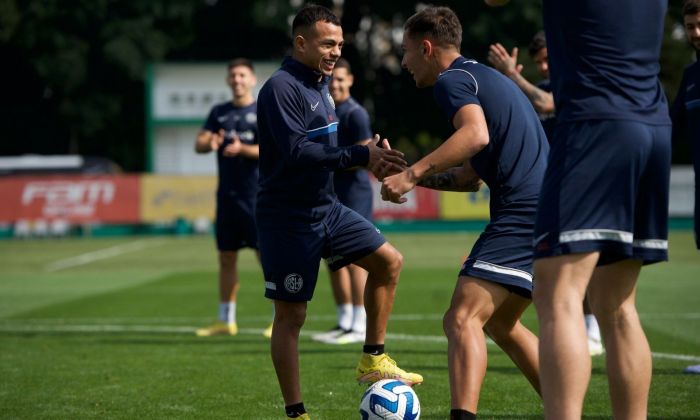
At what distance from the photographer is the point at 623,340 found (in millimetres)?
4680

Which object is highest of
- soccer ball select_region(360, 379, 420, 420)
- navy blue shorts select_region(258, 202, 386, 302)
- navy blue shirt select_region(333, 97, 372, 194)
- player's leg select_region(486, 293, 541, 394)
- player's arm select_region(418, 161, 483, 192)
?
navy blue shirt select_region(333, 97, 372, 194)

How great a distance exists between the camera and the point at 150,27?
50.8 metres

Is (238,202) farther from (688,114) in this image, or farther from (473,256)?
(473,256)

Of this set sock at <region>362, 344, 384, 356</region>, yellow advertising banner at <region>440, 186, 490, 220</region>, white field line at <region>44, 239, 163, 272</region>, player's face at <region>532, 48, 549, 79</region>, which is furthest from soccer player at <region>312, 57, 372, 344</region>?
yellow advertising banner at <region>440, 186, 490, 220</region>

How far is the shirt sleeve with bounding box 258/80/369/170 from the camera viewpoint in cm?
587

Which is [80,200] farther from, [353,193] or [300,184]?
[300,184]

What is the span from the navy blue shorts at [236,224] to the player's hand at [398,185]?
575cm

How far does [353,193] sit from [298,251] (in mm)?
4377

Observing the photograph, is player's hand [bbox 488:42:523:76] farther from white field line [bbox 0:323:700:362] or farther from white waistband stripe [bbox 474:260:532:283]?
white field line [bbox 0:323:700:362]

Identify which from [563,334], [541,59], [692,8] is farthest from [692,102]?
[563,334]

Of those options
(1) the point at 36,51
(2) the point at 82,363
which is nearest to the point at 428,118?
(1) the point at 36,51

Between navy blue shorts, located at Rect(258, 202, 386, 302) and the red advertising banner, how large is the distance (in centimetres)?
2678

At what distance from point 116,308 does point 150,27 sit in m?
39.0

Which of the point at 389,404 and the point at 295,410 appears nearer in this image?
the point at 389,404
